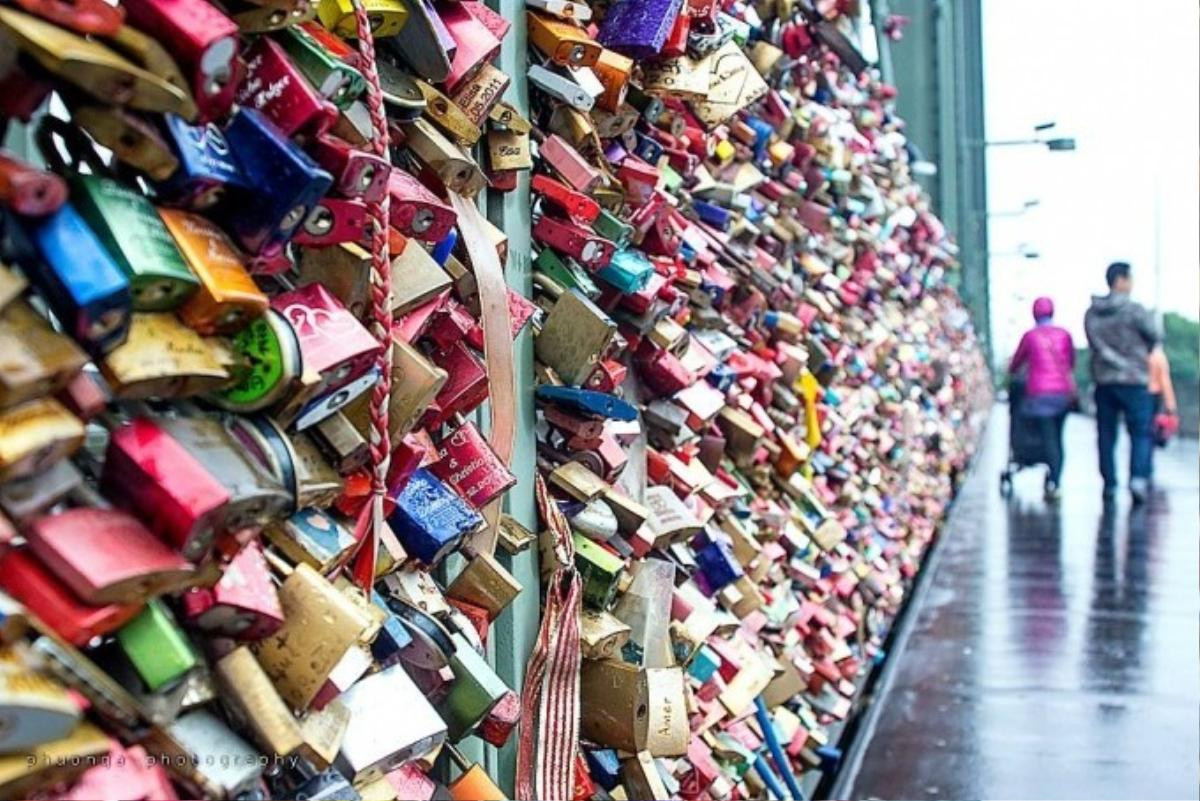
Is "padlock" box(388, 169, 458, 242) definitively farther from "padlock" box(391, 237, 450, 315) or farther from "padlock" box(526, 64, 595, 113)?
"padlock" box(526, 64, 595, 113)

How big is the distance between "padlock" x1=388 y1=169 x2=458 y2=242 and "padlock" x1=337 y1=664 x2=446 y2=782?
373 mm

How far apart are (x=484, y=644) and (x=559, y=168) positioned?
576mm

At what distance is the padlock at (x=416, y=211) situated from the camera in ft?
3.76

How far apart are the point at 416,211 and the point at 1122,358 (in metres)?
7.64

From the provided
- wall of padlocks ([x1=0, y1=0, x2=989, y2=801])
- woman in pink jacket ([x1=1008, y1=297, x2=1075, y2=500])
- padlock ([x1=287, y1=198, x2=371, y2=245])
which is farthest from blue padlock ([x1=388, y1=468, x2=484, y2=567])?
woman in pink jacket ([x1=1008, y1=297, x2=1075, y2=500])

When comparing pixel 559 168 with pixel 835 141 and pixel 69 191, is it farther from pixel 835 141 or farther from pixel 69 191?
pixel 835 141

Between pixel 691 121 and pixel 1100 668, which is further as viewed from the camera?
pixel 1100 668

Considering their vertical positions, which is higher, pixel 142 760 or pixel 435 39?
pixel 435 39

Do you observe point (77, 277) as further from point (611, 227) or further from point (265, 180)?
point (611, 227)

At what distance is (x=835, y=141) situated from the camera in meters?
3.62

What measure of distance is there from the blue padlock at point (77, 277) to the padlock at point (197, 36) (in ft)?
0.37

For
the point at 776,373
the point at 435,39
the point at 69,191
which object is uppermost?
the point at 435,39

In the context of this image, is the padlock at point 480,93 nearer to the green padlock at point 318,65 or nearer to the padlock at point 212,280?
the green padlock at point 318,65

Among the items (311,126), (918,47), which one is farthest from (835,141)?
(918,47)
